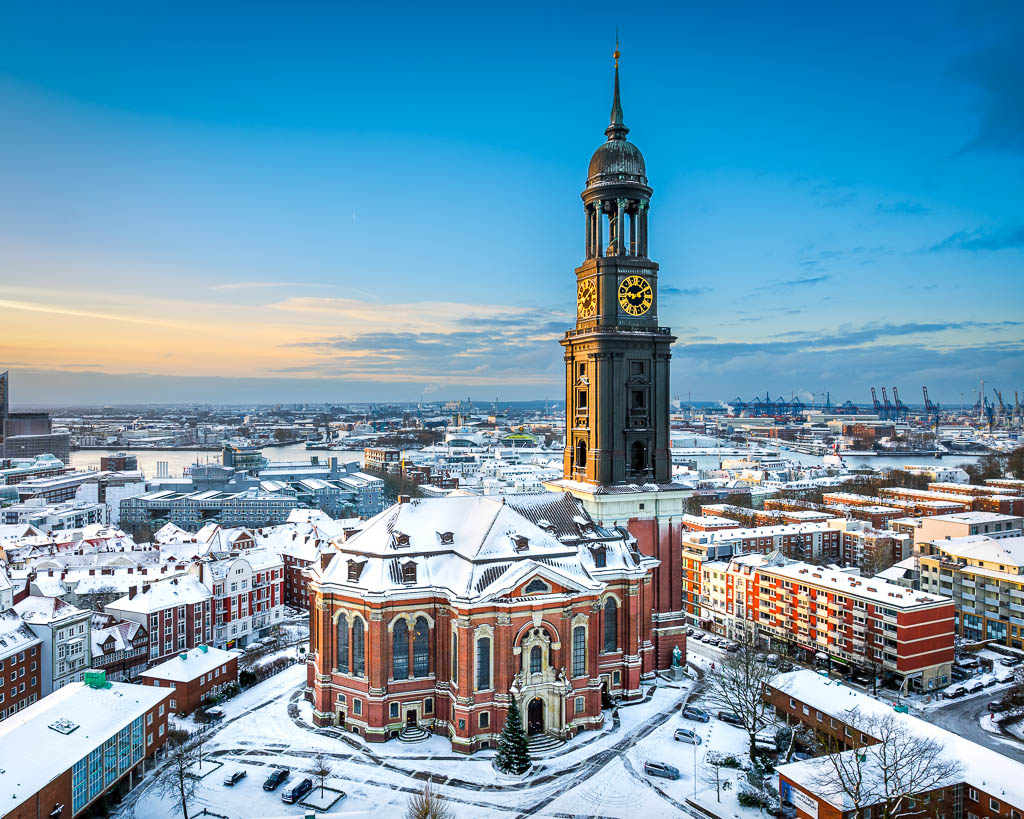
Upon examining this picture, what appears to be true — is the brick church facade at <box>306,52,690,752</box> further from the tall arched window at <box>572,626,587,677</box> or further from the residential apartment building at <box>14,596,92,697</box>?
the residential apartment building at <box>14,596,92,697</box>

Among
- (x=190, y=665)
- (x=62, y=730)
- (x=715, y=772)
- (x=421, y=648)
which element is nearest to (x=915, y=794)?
(x=715, y=772)

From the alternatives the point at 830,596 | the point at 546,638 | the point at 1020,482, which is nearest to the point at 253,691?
the point at 546,638

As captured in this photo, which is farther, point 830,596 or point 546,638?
point 830,596

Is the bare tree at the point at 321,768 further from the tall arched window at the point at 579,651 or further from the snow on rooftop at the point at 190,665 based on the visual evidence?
the tall arched window at the point at 579,651

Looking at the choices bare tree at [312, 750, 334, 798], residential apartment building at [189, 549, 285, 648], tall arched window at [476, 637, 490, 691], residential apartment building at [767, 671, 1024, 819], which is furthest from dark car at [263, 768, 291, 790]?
residential apartment building at [189, 549, 285, 648]

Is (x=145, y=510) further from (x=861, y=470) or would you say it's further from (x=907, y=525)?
(x=861, y=470)

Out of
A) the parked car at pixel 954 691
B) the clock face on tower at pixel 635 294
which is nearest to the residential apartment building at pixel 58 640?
the clock face on tower at pixel 635 294
